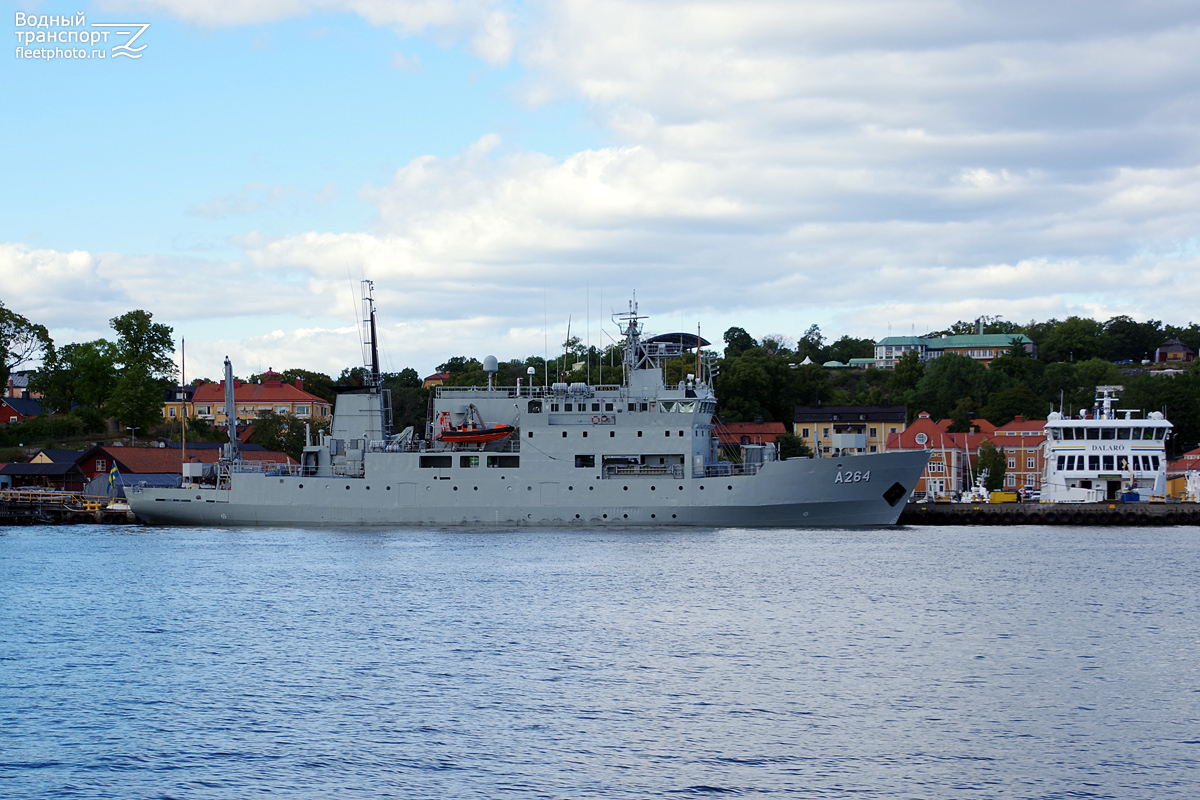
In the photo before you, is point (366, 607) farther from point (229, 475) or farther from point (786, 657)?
point (229, 475)

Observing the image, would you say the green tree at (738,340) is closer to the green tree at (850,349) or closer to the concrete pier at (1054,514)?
the green tree at (850,349)

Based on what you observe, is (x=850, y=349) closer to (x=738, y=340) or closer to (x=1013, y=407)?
(x=738, y=340)

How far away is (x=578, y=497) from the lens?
126 ft

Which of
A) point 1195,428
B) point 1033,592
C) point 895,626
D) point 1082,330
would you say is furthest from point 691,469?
point 1082,330

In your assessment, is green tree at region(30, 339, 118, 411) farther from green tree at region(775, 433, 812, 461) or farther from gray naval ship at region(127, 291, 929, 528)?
green tree at region(775, 433, 812, 461)

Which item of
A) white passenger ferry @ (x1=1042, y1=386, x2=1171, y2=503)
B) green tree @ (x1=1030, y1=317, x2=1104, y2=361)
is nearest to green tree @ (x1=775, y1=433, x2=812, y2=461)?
white passenger ferry @ (x1=1042, y1=386, x2=1171, y2=503)

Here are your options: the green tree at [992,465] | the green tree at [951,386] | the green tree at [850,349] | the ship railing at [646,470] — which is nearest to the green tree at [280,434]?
the ship railing at [646,470]

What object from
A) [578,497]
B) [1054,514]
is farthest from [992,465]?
[578,497]

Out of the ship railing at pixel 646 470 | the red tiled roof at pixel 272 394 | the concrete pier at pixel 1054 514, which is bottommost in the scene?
the concrete pier at pixel 1054 514

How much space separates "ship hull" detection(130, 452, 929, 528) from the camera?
37344 millimetres

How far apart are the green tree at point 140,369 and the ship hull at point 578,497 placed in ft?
81.1

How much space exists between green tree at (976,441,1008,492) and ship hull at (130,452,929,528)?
82.7 ft

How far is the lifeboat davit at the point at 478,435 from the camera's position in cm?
3891

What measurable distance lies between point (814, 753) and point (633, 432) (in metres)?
24.9
